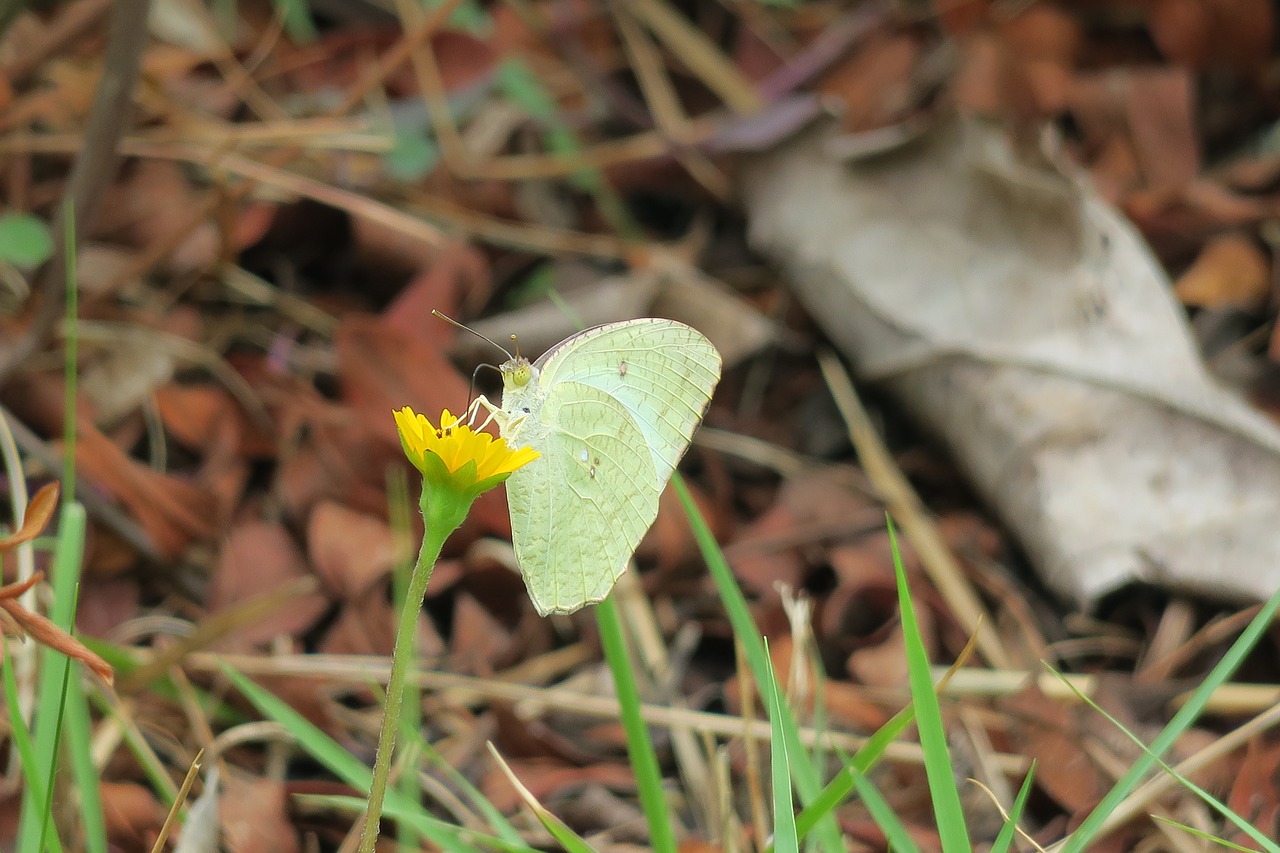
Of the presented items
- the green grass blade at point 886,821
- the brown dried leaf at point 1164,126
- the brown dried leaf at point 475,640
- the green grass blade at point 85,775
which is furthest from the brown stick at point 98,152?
the brown dried leaf at point 1164,126

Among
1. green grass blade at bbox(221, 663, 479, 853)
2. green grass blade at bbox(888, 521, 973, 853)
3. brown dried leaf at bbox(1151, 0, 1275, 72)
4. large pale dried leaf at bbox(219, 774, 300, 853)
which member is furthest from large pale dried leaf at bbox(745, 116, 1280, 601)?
large pale dried leaf at bbox(219, 774, 300, 853)

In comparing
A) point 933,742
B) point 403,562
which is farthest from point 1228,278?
point 403,562

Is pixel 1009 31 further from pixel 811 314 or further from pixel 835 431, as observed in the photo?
pixel 835 431

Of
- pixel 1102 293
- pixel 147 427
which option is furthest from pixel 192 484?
pixel 1102 293

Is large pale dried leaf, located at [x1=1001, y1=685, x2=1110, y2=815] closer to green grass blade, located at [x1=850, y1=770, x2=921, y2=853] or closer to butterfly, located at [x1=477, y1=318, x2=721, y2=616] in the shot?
green grass blade, located at [x1=850, y1=770, x2=921, y2=853]

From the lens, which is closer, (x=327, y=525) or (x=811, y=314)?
(x=327, y=525)
